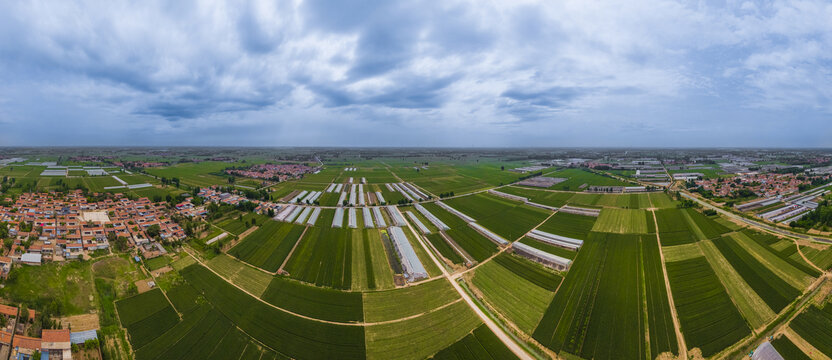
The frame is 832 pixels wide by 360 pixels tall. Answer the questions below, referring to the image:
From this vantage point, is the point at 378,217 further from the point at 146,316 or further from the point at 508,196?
the point at 508,196

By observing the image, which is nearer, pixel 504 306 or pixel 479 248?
pixel 504 306

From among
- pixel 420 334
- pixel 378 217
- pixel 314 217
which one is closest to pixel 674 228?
pixel 420 334

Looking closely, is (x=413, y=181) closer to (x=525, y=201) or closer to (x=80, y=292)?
(x=525, y=201)

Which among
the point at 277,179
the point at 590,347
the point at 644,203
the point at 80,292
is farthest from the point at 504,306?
the point at 277,179

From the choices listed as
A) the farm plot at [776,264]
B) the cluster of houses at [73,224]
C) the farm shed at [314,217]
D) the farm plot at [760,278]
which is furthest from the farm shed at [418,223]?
the farm plot at [776,264]

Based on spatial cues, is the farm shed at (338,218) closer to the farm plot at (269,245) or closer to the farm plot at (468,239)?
the farm plot at (269,245)

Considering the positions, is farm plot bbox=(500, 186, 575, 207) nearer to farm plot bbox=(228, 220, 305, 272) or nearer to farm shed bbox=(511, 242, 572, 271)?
farm shed bbox=(511, 242, 572, 271)

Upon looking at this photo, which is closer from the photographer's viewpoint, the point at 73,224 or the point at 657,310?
the point at 657,310
